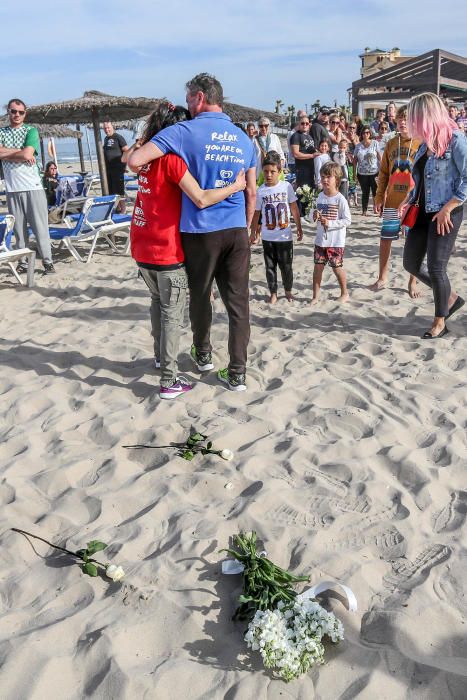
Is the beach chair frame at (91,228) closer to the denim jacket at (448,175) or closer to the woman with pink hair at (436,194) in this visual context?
the woman with pink hair at (436,194)

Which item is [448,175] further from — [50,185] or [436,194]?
[50,185]

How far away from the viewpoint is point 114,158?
11555 mm

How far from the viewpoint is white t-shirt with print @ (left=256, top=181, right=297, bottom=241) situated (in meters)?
5.68

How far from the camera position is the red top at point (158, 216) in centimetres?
345

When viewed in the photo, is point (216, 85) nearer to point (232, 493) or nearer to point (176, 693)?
point (232, 493)

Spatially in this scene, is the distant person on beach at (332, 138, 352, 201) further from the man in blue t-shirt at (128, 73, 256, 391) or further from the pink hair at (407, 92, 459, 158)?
the man in blue t-shirt at (128, 73, 256, 391)

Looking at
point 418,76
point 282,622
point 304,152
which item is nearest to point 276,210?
point 282,622

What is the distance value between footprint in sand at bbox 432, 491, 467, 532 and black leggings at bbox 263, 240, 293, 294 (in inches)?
134

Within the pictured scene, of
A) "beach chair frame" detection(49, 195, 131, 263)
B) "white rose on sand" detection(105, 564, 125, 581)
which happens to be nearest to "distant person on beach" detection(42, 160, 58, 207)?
"beach chair frame" detection(49, 195, 131, 263)

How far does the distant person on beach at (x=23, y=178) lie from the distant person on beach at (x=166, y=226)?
374 cm

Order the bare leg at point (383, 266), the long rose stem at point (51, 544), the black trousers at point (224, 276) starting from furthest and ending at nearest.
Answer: the bare leg at point (383, 266)
the black trousers at point (224, 276)
the long rose stem at point (51, 544)

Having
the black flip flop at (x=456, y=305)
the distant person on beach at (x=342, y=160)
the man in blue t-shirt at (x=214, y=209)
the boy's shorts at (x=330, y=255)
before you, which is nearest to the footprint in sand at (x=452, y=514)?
the man in blue t-shirt at (x=214, y=209)

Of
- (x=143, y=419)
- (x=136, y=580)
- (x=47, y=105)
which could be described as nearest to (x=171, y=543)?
(x=136, y=580)

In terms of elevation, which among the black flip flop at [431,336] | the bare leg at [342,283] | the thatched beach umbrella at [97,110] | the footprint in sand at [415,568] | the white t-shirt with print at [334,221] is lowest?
the footprint in sand at [415,568]
